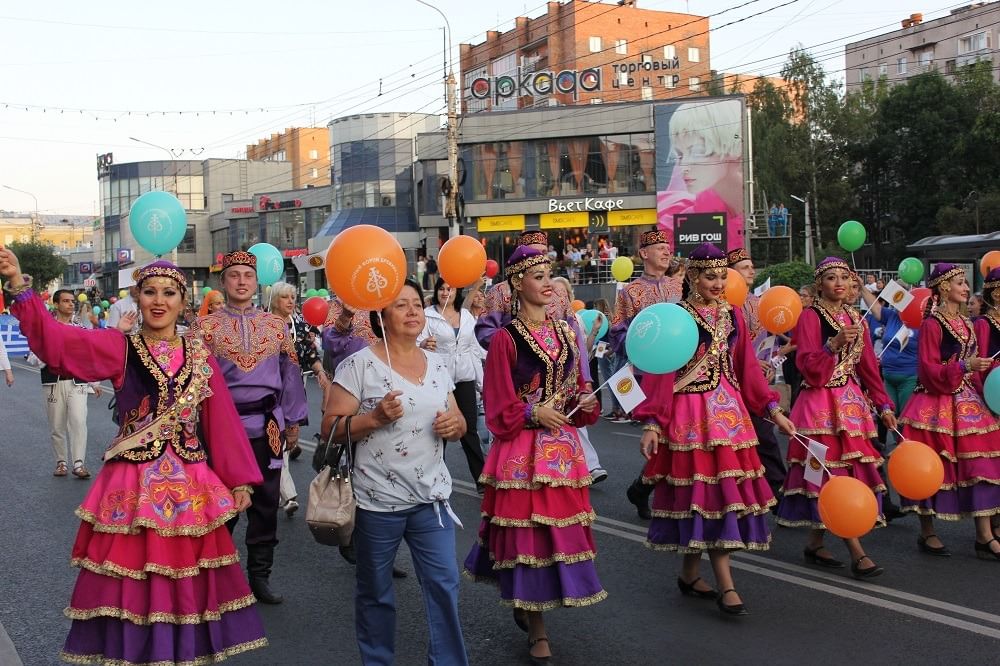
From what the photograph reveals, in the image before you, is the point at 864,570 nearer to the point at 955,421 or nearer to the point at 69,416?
the point at 955,421

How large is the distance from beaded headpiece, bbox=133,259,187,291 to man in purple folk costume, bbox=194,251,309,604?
1.68 meters

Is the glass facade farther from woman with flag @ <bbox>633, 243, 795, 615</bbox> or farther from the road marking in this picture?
woman with flag @ <bbox>633, 243, 795, 615</bbox>

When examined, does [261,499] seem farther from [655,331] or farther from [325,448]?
[655,331]

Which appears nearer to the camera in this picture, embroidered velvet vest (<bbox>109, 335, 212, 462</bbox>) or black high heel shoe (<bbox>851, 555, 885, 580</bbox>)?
embroidered velvet vest (<bbox>109, 335, 212, 462</bbox>)

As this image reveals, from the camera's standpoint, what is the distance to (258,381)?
6.62 m

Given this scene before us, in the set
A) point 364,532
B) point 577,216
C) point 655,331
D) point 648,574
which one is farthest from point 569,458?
point 577,216

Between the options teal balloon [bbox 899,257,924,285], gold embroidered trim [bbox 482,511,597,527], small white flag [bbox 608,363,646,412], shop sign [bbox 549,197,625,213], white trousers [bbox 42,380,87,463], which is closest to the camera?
gold embroidered trim [bbox 482,511,597,527]

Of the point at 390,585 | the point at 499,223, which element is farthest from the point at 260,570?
the point at 499,223

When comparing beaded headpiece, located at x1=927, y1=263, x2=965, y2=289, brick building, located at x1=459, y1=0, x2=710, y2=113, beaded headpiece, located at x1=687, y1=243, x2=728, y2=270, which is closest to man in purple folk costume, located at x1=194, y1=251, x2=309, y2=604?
beaded headpiece, located at x1=687, y1=243, x2=728, y2=270

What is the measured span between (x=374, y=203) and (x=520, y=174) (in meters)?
16.9

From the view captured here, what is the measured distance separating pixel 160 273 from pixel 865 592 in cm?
450

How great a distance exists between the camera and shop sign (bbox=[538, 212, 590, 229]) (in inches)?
2003

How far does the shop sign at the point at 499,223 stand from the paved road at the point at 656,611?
4292 cm

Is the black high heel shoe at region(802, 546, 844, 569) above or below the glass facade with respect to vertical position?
below
